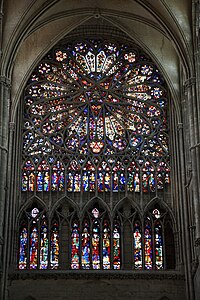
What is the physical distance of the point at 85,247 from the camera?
78.2ft

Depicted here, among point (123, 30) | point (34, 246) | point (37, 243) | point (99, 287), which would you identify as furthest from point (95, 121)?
point (99, 287)

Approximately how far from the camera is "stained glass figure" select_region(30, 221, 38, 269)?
927 inches

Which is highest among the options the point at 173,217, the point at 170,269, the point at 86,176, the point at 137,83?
the point at 137,83

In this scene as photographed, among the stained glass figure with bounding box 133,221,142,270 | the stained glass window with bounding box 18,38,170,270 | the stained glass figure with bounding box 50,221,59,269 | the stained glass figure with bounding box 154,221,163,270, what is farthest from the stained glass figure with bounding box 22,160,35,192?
the stained glass figure with bounding box 154,221,163,270

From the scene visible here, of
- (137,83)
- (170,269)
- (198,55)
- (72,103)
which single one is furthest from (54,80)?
(170,269)

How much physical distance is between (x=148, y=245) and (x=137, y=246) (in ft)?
1.21

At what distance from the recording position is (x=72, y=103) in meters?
26.3

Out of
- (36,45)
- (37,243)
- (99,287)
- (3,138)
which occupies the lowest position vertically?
(99,287)

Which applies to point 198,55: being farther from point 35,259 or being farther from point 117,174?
point 35,259

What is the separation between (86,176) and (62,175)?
82 cm

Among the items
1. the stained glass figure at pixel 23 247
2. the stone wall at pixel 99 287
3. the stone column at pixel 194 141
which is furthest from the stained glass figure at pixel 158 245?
the stained glass figure at pixel 23 247

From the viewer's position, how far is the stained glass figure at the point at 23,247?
23.5 metres

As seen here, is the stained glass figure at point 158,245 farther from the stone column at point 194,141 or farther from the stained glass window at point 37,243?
the stained glass window at point 37,243

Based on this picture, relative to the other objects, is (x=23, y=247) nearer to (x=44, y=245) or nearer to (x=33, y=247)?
(x=33, y=247)
